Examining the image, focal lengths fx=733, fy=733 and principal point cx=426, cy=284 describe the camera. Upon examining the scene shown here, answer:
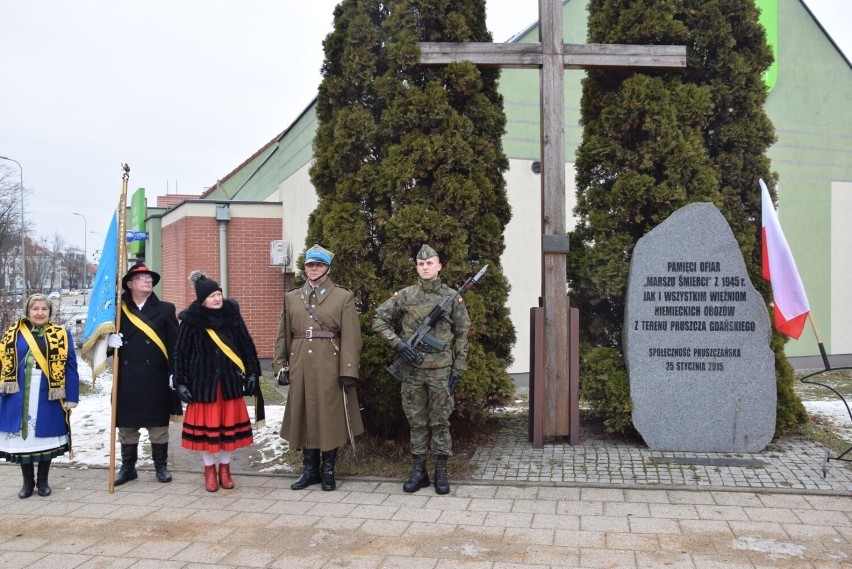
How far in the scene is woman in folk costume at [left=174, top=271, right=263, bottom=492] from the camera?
5680mm

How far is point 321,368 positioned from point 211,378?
2.79 ft

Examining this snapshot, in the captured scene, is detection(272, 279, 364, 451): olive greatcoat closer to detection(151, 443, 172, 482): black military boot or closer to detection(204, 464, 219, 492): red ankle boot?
detection(204, 464, 219, 492): red ankle boot

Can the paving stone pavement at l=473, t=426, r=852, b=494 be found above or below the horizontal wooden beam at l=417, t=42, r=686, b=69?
below

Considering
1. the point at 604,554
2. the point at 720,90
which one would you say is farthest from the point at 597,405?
the point at 720,90

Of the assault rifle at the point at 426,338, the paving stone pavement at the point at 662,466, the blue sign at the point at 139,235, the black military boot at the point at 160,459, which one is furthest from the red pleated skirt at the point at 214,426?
the blue sign at the point at 139,235

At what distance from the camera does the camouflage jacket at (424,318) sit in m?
5.51

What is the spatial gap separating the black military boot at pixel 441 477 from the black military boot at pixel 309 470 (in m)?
0.99

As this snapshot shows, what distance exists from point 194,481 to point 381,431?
5.46 ft

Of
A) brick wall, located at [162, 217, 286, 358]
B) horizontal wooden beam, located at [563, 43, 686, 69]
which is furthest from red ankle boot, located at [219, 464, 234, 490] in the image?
brick wall, located at [162, 217, 286, 358]

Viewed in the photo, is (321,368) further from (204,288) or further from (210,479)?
(210,479)

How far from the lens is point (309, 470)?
581 cm

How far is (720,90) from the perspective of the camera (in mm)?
6945

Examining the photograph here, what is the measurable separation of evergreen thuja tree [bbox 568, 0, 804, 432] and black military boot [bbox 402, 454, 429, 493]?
184 centimetres

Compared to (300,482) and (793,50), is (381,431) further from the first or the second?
(793,50)
